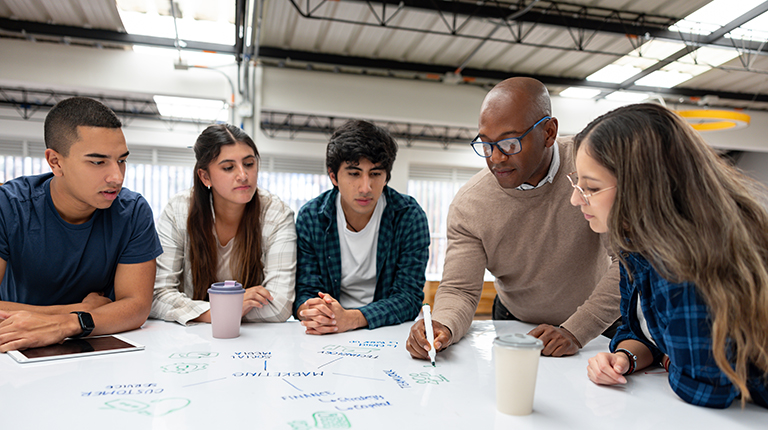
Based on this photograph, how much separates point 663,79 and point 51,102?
11100 millimetres

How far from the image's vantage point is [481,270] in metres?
1.79

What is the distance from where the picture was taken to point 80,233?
1.68 m

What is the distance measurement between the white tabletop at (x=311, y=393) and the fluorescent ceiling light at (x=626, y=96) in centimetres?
795

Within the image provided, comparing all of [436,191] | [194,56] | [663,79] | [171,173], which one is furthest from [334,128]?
[663,79]

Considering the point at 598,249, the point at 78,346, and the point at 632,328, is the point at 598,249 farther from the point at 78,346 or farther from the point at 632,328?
the point at 78,346

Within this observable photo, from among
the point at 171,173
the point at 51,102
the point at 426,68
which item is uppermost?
the point at 426,68

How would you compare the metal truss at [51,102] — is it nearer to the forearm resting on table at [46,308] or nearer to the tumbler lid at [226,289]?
the forearm resting on table at [46,308]

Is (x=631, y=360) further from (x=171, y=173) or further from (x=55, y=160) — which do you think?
(x=171, y=173)

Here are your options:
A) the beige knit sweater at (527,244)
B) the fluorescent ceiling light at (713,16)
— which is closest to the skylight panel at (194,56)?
the beige knit sweater at (527,244)

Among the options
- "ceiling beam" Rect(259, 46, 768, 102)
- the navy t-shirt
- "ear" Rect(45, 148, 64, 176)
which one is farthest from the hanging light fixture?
"ear" Rect(45, 148, 64, 176)

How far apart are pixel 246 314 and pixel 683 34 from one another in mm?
6672

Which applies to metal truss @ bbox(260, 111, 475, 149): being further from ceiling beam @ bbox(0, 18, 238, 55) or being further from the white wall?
ceiling beam @ bbox(0, 18, 238, 55)

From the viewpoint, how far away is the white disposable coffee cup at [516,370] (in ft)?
3.08

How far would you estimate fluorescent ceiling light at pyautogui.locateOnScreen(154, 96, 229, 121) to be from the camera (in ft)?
22.7
